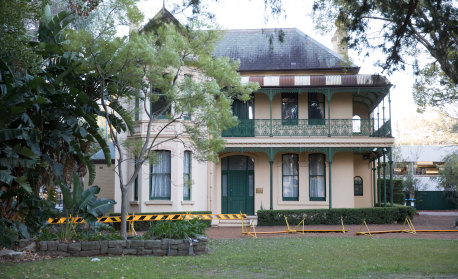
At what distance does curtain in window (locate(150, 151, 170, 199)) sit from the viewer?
20.7m

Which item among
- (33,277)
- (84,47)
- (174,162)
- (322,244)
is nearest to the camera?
(33,277)

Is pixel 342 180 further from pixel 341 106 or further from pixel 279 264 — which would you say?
pixel 279 264

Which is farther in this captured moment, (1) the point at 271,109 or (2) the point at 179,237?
(1) the point at 271,109

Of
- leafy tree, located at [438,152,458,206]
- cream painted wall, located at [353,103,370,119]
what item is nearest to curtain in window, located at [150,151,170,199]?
cream painted wall, located at [353,103,370,119]

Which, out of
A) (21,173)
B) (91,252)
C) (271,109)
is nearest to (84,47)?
(21,173)

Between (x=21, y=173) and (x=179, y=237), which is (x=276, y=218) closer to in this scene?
(x=179, y=237)

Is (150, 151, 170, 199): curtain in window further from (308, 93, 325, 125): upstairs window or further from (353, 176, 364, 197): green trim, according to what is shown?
(353, 176, 364, 197): green trim

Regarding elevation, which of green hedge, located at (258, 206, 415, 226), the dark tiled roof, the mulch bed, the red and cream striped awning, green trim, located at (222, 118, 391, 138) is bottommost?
the mulch bed

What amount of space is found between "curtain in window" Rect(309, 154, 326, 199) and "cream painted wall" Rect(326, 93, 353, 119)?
215cm

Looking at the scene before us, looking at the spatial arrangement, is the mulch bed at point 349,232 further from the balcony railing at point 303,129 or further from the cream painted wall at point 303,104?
the cream painted wall at point 303,104

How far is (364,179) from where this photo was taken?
83.2 feet

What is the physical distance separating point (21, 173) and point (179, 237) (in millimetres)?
4356

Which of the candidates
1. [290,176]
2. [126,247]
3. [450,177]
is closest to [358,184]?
[290,176]

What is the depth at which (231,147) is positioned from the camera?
22203 mm
